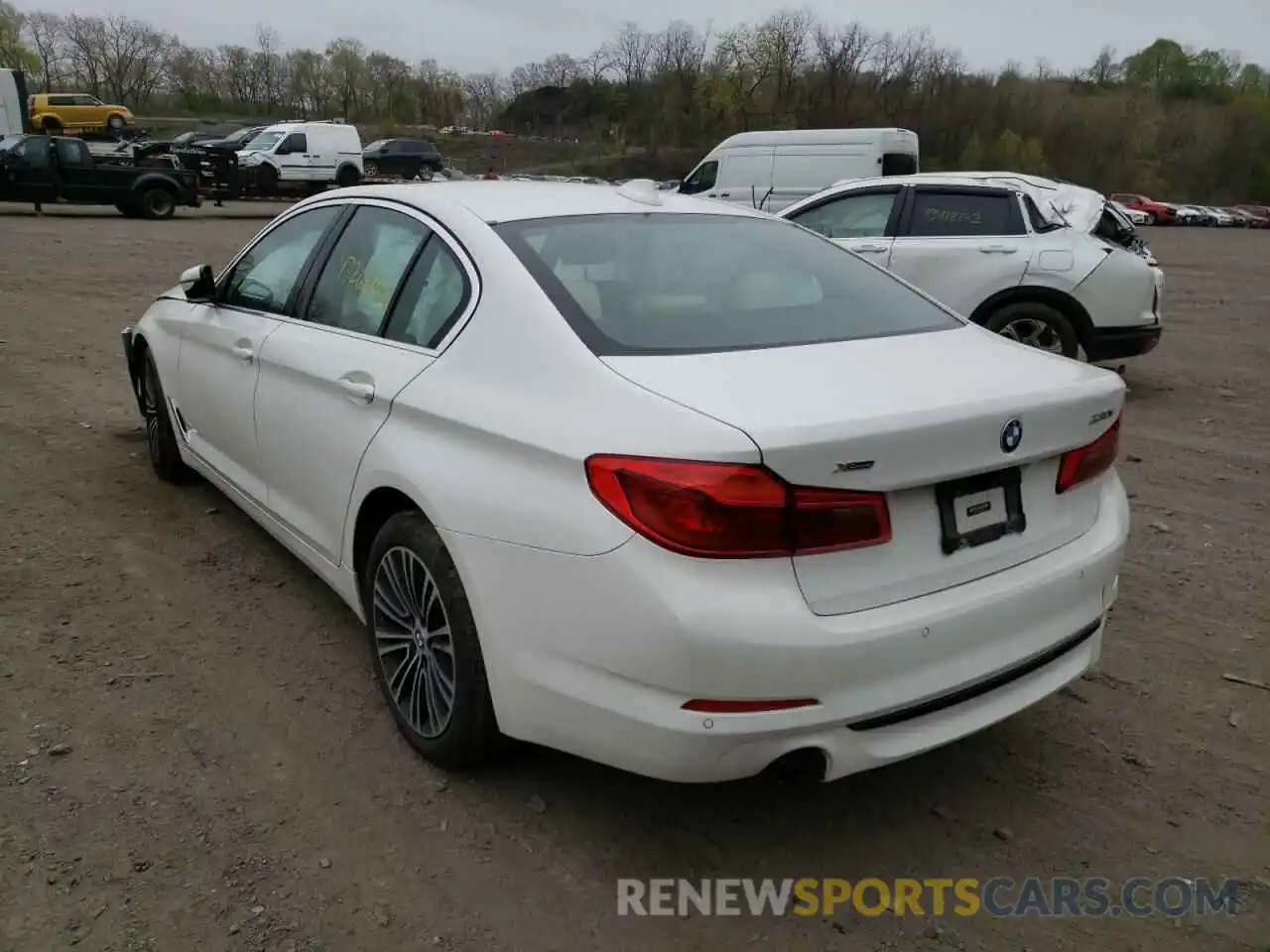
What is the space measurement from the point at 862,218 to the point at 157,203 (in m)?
19.7

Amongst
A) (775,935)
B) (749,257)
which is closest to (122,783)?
(775,935)

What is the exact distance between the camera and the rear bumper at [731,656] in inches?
80.3

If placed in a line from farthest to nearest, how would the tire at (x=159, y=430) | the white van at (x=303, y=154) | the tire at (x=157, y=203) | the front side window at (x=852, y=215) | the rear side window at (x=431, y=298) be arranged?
the white van at (x=303, y=154)
the tire at (x=157, y=203)
the front side window at (x=852, y=215)
the tire at (x=159, y=430)
the rear side window at (x=431, y=298)

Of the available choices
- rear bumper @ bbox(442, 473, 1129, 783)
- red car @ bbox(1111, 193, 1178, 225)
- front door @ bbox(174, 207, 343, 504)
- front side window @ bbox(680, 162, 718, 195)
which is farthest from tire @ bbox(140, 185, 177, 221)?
red car @ bbox(1111, 193, 1178, 225)

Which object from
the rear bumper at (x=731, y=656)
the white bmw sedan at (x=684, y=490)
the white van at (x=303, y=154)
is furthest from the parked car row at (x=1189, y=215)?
the rear bumper at (x=731, y=656)

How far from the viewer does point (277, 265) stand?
3.92 m

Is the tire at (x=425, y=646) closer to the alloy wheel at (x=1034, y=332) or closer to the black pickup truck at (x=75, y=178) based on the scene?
the alloy wheel at (x=1034, y=332)

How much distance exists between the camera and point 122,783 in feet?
9.02

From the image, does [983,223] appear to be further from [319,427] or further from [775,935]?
[775,935]

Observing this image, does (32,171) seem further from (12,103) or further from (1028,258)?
(1028,258)

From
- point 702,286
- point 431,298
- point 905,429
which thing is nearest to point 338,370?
point 431,298

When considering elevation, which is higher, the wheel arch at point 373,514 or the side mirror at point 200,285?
the side mirror at point 200,285

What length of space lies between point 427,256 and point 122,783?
1.72m

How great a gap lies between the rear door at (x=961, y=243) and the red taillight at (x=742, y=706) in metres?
6.47
